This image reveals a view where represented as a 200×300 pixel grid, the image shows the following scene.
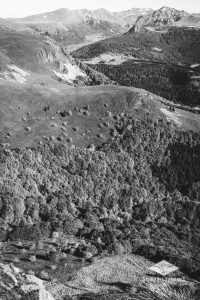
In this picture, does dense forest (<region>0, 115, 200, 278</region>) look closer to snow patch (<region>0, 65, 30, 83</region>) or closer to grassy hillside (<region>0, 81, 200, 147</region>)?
grassy hillside (<region>0, 81, 200, 147</region>)

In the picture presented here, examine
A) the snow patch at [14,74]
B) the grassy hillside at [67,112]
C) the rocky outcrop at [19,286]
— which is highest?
the snow patch at [14,74]

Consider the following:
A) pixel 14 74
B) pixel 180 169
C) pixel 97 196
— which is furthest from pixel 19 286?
pixel 14 74

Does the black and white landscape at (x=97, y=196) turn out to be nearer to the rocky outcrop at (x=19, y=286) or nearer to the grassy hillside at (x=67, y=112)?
the rocky outcrop at (x=19, y=286)

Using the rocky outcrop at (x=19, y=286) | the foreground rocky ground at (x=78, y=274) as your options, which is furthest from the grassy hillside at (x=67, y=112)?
the rocky outcrop at (x=19, y=286)

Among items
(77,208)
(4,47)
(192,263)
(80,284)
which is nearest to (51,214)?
(77,208)

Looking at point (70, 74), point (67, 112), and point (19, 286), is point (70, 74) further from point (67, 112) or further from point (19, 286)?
point (19, 286)
